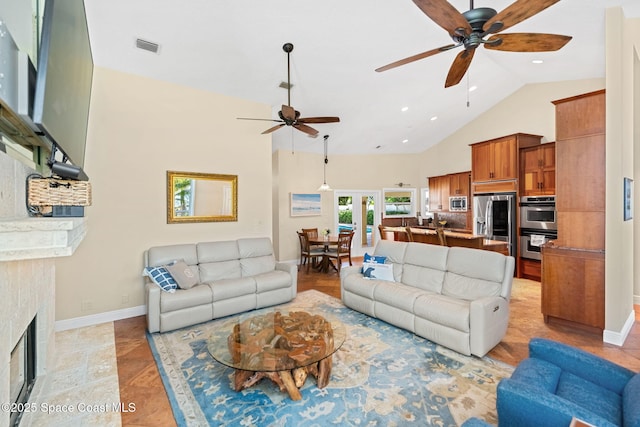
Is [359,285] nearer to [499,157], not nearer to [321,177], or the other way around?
[499,157]

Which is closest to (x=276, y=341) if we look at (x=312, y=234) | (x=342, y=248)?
(x=342, y=248)

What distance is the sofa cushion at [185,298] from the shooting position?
3.31 meters

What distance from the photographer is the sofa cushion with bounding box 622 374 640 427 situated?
1.20 m

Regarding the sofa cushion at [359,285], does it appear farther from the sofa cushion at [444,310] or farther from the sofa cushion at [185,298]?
the sofa cushion at [185,298]

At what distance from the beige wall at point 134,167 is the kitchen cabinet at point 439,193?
5621 millimetres

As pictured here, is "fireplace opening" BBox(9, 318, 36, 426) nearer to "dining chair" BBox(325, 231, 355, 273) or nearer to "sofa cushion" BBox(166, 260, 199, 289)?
"sofa cushion" BBox(166, 260, 199, 289)

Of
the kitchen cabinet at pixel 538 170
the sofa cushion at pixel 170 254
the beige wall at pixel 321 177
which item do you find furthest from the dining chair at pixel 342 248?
the kitchen cabinet at pixel 538 170

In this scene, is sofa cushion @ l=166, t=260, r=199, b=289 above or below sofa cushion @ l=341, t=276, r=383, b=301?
above

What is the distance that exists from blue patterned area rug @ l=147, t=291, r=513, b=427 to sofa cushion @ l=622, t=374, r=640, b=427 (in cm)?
80

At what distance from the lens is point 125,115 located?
3895 millimetres

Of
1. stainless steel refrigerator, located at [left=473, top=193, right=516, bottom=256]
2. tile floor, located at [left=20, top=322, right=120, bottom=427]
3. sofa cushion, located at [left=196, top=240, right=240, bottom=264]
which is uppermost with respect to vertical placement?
stainless steel refrigerator, located at [left=473, top=193, right=516, bottom=256]

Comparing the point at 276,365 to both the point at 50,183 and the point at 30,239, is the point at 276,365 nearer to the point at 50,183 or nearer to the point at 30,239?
the point at 30,239

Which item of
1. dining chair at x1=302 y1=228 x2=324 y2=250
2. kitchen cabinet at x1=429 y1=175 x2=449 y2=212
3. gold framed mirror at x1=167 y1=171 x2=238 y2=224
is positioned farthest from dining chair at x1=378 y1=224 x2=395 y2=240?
gold framed mirror at x1=167 y1=171 x2=238 y2=224

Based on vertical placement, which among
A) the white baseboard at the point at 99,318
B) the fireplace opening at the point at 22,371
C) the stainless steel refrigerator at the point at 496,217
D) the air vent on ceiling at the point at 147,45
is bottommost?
the white baseboard at the point at 99,318
